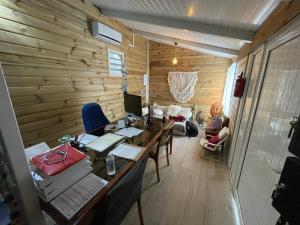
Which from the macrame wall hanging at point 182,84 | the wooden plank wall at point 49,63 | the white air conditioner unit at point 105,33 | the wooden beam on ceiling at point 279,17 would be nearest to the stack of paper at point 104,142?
the wooden plank wall at point 49,63

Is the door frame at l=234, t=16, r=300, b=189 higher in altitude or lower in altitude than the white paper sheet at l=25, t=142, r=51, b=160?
higher

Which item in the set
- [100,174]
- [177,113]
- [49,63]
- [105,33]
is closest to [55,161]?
[100,174]

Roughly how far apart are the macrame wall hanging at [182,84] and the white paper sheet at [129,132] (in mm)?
3748

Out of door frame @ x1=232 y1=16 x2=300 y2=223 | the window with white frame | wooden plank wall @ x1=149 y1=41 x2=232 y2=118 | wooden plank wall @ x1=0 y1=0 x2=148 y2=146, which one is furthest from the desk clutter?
wooden plank wall @ x1=149 y1=41 x2=232 y2=118

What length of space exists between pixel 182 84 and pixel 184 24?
309 cm

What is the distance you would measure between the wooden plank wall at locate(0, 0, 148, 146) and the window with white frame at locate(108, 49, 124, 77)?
7.7 inches

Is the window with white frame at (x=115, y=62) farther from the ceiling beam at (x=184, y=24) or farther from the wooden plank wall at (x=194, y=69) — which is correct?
the wooden plank wall at (x=194, y=69)

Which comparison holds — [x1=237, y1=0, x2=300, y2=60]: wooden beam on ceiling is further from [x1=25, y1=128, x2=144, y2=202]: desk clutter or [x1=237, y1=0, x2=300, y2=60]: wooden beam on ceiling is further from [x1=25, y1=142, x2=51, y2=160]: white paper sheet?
[x1=25, y1=142, x2=51, y2=160]: white paper sheet

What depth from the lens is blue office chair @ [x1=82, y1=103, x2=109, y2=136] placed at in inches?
85.7

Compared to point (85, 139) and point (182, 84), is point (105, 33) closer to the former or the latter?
point (85, 139)

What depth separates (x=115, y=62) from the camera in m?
3.64

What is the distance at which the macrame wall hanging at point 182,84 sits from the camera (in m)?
5.13

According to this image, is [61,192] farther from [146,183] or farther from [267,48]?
[267,48]

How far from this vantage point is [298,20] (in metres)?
1.00
